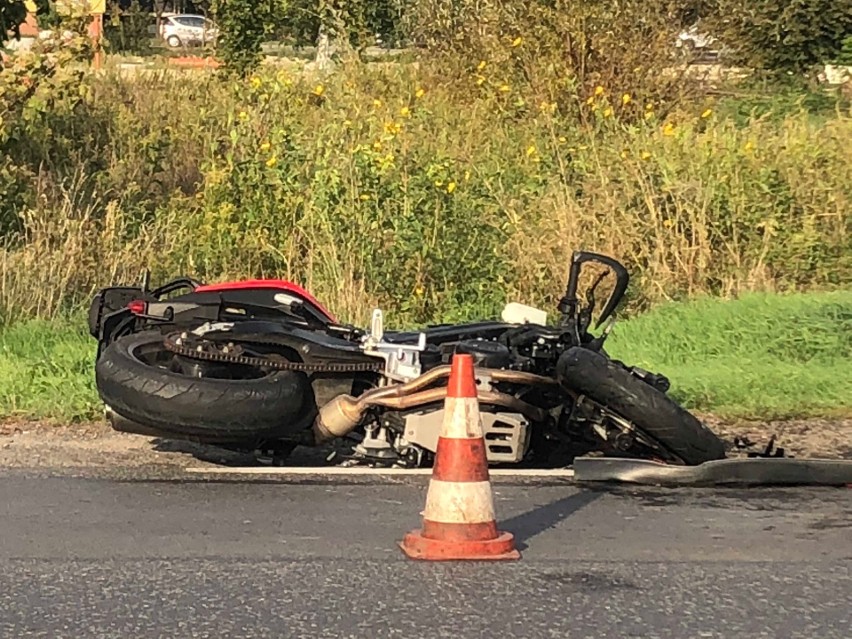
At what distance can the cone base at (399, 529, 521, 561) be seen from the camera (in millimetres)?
5258

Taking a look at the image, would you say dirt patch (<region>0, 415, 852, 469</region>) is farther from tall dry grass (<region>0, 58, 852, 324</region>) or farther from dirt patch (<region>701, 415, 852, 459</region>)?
tall dry grass (<region>0, 58, 852, 324</region>)

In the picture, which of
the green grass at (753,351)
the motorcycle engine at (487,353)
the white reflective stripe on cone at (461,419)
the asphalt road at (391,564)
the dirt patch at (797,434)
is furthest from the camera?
the green grass at (753,351)

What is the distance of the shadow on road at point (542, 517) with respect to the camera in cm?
573

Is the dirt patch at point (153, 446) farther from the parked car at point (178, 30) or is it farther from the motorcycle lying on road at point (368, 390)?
the parked car at point (178, 30)

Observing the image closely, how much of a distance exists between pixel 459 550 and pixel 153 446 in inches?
106

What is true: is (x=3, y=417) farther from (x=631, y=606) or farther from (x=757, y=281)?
(x=757, y=281)

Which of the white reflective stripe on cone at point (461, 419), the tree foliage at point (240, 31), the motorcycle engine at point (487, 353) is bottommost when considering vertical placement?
the white reflective stripe on cone at point (461, 419)

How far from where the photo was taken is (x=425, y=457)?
692 centimetres

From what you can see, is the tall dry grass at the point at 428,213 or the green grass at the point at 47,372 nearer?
the green grass at the point at 47,372

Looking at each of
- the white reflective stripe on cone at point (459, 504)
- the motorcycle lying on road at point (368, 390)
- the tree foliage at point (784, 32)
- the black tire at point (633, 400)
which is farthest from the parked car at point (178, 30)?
the white reflective stripe on cone at point (459, 504)

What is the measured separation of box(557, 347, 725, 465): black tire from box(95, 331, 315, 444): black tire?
1.31 m

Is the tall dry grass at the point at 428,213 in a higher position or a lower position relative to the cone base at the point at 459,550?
higher

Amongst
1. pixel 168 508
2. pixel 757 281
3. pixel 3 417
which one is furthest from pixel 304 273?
pixel 168 508

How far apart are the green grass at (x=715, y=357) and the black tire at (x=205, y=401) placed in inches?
63.5
